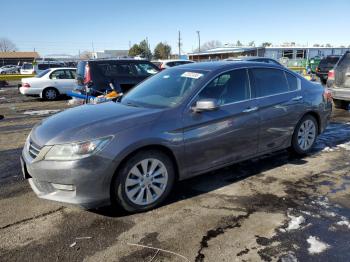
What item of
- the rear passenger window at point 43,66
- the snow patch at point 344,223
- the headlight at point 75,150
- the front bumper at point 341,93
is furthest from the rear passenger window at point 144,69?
the rear passenger window at point 43,66

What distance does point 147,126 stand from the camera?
400 centimetres

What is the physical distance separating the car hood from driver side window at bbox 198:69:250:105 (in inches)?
31.6

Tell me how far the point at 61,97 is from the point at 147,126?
13.8 m

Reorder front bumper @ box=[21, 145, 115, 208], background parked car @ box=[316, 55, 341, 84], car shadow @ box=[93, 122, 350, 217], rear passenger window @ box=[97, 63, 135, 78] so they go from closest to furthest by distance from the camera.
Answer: front bumper @ box=[21, 145, 115, 208], car shadow @ box=[93, 122, 350, 217], rear passenger window @ box=[97, 63, 135, 78], background parked car @ box=[316, 55, 341, 84]

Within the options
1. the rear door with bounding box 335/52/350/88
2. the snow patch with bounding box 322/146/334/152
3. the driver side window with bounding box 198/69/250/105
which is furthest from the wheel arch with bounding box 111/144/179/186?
the rear door with bounding box 335/52/350/88

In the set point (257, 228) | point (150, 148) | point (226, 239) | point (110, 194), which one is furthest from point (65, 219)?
point (257, 228)

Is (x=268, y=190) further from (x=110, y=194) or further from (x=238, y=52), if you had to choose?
(x=238, y=52)

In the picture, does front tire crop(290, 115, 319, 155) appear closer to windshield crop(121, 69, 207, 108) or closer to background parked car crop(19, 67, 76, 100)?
windshield crop(121, 69, 207, 108)

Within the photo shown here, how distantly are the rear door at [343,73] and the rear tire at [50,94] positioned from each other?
11.6 m

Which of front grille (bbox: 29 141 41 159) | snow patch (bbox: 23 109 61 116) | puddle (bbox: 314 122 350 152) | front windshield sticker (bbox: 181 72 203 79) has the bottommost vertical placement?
snow patch (bbox: 23 109 61 116)

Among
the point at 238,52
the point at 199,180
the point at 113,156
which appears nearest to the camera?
the point at 113,156

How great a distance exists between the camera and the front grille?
152 inches

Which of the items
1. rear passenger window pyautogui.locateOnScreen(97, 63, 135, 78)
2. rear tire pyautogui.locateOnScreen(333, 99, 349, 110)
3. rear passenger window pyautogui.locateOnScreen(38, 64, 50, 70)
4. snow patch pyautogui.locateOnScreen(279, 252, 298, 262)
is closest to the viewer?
snow patch pyautogui.locateOnScreen(279, 252, 298, 262)

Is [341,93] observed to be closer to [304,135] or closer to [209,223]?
[304,135]
